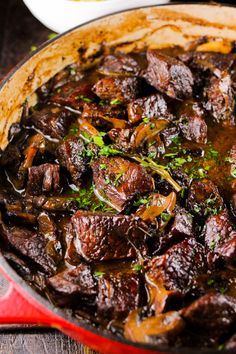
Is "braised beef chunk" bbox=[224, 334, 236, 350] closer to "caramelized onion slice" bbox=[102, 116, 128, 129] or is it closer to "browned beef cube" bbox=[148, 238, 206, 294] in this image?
"browned beef cube" bbox=[148, 238, 206, 294]

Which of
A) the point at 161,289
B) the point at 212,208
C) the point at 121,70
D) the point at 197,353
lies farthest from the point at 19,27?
the point at 197,353

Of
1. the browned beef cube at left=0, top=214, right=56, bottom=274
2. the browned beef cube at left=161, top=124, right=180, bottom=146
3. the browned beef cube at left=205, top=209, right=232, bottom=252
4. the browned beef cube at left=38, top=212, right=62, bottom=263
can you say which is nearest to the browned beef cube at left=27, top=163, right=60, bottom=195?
the browned beef cube at left=38, top=212, right=62, bottom=263

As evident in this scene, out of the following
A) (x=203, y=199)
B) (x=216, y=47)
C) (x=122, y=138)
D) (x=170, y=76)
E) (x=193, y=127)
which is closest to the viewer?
(x=203, y=199)

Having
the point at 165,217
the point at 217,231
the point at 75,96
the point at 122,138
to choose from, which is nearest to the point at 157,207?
the point at 165,217

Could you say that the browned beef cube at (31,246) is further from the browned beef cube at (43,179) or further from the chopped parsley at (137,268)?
the chopped parsley at (137,268)

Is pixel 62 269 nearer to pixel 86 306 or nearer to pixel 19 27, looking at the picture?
pixel 86 306

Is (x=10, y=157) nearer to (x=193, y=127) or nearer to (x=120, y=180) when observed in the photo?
(x=120, y=180)
